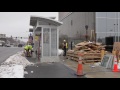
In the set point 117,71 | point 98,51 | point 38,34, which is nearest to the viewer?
point 117,71

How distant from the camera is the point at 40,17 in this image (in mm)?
20391

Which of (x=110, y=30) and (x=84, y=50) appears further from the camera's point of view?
(x=110, y=30)

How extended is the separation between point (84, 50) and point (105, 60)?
3.69m

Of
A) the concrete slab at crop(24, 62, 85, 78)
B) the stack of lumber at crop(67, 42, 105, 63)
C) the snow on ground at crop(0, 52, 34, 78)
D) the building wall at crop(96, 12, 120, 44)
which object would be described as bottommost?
the concrete slab at crop(24, 62, 85, 78)

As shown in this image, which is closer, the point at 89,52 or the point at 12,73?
the point at 12,73

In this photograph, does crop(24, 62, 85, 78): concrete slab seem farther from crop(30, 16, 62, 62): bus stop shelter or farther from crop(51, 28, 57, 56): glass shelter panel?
crop(51, 28, 57, 56): glass shelter panel

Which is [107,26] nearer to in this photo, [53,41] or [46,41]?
[53,41]

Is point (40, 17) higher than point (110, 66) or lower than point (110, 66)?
higher

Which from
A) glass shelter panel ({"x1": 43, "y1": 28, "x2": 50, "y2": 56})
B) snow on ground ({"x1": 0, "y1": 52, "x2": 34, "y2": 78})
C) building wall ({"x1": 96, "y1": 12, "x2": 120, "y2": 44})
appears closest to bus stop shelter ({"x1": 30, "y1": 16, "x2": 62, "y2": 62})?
glass shelter panel ({"x1": 43, "y1": 28, "x2": 50, "y2": 56})

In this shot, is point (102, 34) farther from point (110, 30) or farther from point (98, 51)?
point (98, 51)

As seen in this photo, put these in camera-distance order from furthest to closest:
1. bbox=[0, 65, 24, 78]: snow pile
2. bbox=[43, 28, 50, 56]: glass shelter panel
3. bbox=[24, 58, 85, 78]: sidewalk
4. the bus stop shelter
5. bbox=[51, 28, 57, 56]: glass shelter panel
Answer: bbox=[51, 28, 57, 56]: glass shelter panel
bbox=[43, 28, 50, 56]: glass shelter panel
the bus stop shelter
bbox=[24, 58, 85, 78]: sidewalk
bbox=[0, 65, 24, 78]: snow pile

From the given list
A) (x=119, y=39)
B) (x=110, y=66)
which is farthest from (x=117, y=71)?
(x=119, y=39)

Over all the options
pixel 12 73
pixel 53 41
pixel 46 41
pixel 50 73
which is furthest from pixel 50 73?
pixel 53 41

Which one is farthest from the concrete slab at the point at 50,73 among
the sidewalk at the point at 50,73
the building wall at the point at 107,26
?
the building wall at the point at 107,26
